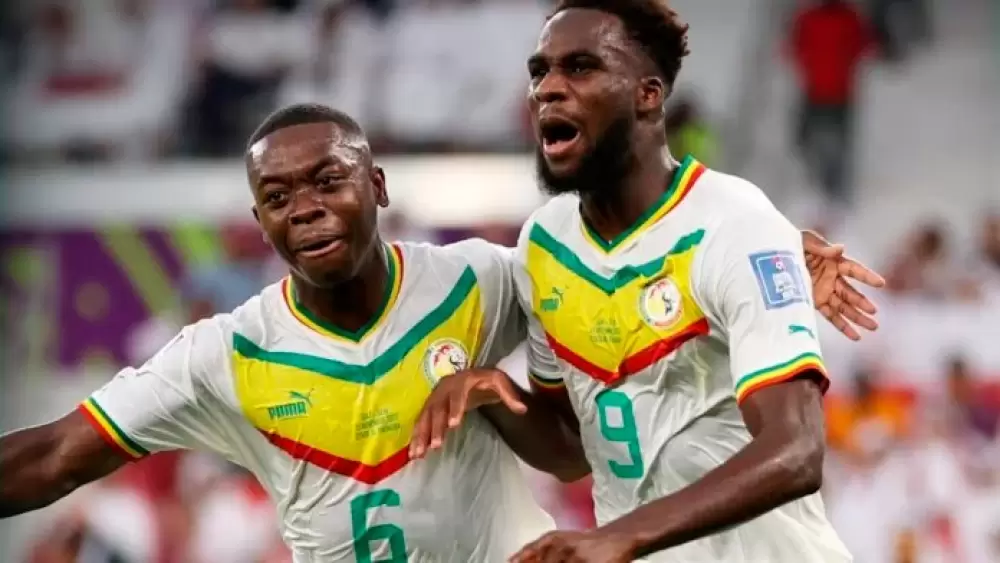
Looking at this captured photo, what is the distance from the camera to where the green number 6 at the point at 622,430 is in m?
3.71

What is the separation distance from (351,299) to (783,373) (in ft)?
3.98

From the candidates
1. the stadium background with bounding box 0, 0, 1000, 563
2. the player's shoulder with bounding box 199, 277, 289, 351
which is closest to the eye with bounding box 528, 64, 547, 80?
the player's shoulder with bounding box 199, 277, 289, 351

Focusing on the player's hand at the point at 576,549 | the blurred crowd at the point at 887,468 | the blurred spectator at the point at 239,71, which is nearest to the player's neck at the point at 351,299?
the player's hand at the point at 576,549

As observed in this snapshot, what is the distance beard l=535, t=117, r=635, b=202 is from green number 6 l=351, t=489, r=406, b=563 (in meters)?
0.83

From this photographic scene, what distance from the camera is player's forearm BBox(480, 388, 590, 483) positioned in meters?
4.17

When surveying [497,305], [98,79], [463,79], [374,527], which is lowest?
[374,527]

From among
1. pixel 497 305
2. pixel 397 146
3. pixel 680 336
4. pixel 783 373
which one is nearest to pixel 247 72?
pixel 397 146

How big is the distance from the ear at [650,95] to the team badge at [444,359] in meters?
0.74

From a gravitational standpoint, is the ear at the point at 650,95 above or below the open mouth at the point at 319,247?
above

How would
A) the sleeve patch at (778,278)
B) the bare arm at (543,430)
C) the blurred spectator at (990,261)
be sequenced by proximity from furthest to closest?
the blurred spectator at (990,261) < the bare arm at (543,430) < the sleeve patch at (778,278)

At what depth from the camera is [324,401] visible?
13.1 ft

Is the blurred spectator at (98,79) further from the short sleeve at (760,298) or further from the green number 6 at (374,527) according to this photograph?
the short sleeve at (760,298)

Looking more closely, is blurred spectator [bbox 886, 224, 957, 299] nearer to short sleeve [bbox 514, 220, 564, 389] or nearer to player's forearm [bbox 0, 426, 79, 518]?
short sleeve [bbox 514, 220, 564, 389]

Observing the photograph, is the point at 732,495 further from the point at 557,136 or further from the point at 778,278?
the point at 557,136
